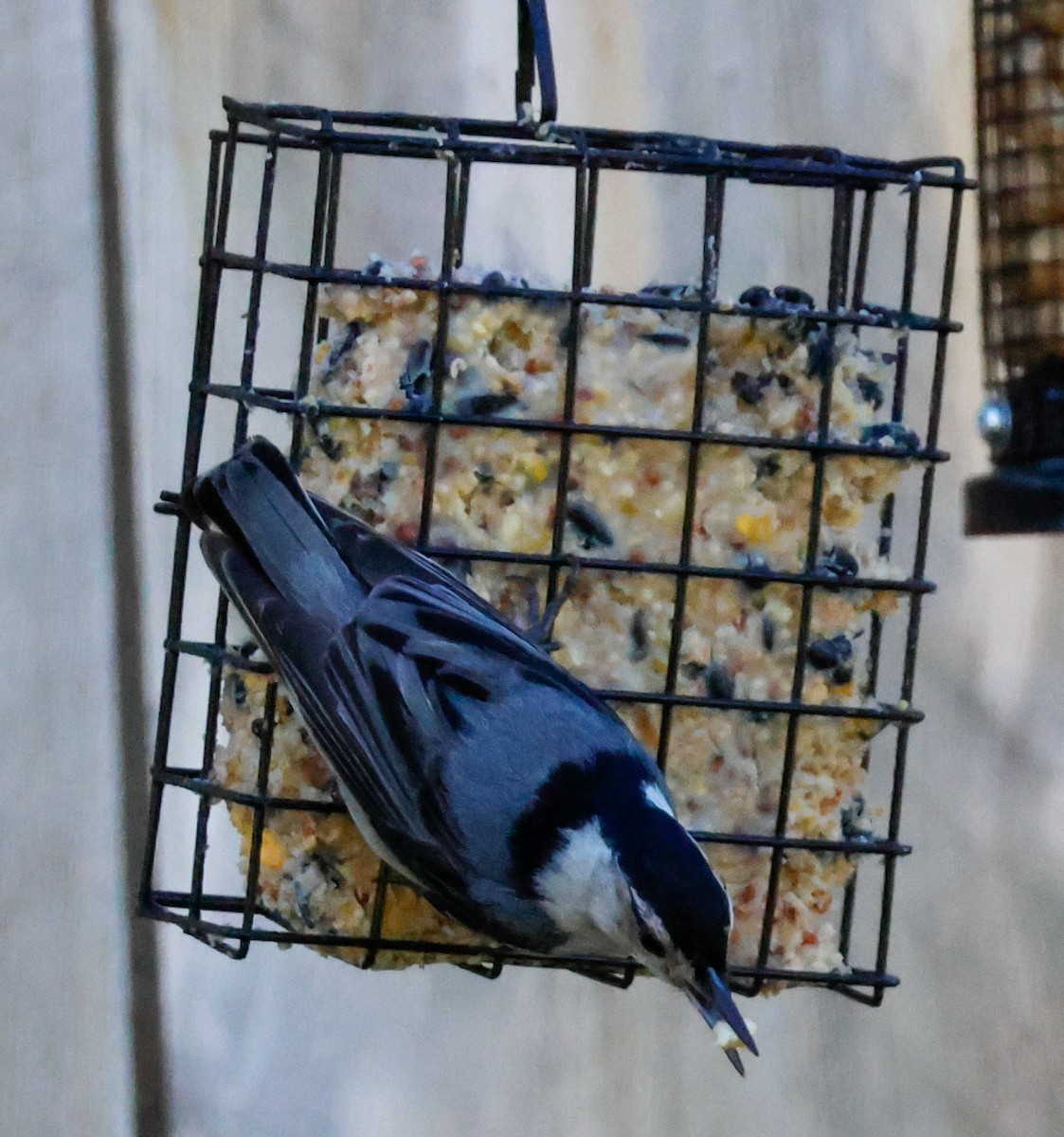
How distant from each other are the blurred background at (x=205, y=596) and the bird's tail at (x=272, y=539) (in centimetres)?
29

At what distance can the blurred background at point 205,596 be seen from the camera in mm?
1819

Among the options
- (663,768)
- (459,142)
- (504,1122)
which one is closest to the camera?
(459,142)

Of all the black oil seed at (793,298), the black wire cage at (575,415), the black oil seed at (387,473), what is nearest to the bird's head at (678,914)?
the black wire cage at (575,415)

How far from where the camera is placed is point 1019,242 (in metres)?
2.15

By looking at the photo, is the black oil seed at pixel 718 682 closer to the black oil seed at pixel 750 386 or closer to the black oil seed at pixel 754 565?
the black oil seed at pixel 754 565

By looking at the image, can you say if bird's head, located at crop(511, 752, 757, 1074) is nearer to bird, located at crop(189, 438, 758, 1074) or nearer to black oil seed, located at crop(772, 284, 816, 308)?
bird, located at crop(189, 438, 758, 1074)

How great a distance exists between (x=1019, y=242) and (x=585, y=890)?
1.09m

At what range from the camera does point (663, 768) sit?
5.43 feet

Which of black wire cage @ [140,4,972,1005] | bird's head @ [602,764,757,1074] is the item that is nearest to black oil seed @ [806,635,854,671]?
black wire cage @ [140,4,972,1005]

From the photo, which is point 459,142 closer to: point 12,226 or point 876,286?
point 12,226

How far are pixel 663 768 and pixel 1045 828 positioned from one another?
2.48ft

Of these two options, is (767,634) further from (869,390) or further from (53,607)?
(53,607)

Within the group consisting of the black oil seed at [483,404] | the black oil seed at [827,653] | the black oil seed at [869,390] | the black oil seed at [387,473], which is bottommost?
the black oil seed at [827,653]

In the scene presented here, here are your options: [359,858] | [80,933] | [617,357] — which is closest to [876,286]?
[617,357]
